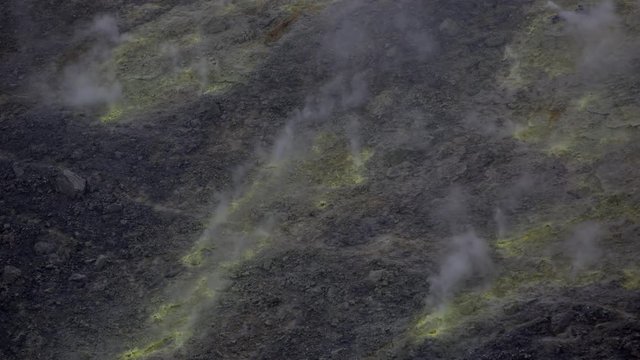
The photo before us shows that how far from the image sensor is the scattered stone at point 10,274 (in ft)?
38.8

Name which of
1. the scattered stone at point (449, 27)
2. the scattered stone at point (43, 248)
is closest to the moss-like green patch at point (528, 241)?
the scattered stone at point (449, 27)

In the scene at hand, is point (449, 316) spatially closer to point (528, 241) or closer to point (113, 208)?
point (528, 241)

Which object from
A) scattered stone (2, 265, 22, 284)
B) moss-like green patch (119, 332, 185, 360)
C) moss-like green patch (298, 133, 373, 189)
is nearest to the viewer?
moss-like green patch (119, 332, 185, 360)

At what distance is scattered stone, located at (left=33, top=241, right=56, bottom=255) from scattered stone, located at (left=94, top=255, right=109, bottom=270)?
901 millimetres

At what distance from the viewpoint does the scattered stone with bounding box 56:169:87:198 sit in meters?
13.2

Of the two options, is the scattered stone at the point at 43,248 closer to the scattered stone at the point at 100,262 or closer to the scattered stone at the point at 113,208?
the scattered stone at the point at 100,262

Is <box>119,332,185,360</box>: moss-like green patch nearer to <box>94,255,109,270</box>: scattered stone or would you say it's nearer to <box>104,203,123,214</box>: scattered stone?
<box>94,255,109,270</box>: scattered stone

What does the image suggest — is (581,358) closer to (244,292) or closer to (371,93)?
(244,292)

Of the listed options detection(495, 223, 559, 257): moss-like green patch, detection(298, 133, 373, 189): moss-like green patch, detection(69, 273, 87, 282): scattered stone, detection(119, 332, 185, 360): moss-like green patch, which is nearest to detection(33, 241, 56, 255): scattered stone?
detection(69, 273, 87, 282): scattered stone

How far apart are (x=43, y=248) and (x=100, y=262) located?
1157 mm

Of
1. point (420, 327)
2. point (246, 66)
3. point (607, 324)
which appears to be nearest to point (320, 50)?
point (246, 66)

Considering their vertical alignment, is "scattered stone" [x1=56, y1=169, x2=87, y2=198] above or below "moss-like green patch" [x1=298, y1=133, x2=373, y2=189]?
above

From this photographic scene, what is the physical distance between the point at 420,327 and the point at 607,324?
A: 8.77 ft

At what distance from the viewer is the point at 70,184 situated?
1327 cm
